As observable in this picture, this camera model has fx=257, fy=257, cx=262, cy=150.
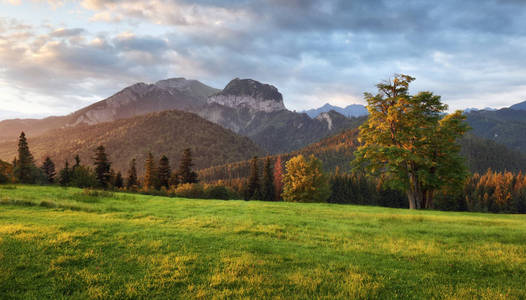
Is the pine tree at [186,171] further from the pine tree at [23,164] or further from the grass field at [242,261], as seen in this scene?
the grass field at [242,261]

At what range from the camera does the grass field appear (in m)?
6.51

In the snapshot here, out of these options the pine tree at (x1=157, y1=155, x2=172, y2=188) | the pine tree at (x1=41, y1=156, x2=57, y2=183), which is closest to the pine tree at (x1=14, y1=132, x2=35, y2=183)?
the pine tree at (x1=41, y1=156, x2=57, y2=183)

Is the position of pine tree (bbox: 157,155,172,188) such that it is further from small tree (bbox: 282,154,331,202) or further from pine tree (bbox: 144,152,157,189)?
small tree (bbox: 282,154,331,202)

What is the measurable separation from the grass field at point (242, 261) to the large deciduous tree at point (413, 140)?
17759mm

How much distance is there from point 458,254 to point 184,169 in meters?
65.0

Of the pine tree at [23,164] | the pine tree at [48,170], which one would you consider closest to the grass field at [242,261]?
the pine tree at [23,164]

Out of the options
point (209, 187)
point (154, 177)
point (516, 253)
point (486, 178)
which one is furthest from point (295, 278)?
point (486, 178)

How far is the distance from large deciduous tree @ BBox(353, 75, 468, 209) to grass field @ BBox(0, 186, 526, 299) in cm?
1776

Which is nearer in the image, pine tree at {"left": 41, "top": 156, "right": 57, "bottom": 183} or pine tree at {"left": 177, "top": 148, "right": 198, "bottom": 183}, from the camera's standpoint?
pine tree at {"left": 177, "top": 148, "right": 198, "bottom": 183}

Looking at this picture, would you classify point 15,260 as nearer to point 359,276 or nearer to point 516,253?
point 359,276

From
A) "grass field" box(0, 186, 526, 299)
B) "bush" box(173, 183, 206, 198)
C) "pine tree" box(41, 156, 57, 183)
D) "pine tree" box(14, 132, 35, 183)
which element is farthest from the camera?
"pine tree" box(41, 156, 57, 183)

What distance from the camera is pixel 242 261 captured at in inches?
319

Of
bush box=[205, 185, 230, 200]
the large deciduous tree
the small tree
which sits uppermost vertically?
the large deciduous tree

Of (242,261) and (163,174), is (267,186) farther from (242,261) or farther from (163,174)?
Answer: (242,261)
